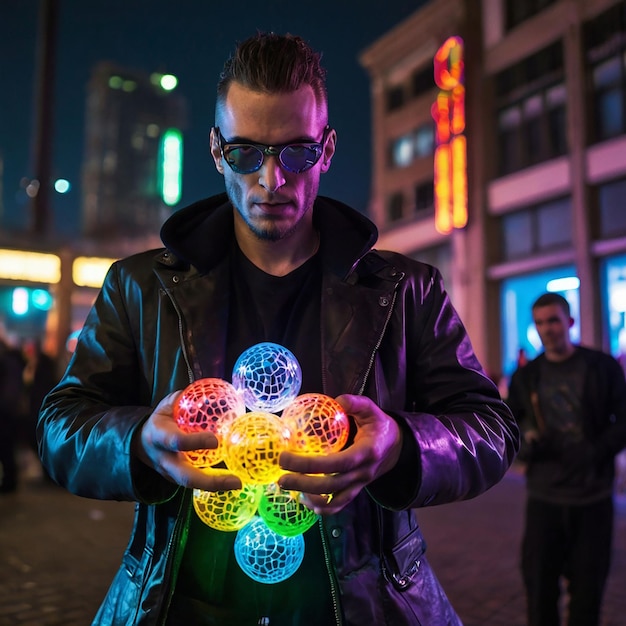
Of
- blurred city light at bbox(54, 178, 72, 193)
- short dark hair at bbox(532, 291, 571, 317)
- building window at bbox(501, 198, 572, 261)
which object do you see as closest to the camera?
short dark hair at bbox(532, 291, 571, 317)

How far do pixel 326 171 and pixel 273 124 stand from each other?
0.29 metres

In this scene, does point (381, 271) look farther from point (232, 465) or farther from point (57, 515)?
point (57, 515)

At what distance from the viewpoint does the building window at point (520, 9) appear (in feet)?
59.7

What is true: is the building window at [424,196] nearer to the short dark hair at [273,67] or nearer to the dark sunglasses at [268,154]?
the short dark hair at [273,67]

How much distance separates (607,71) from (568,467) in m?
14.9

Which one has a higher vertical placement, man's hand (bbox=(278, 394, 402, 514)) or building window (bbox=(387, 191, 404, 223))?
building window (bbox=(387, 191, 404, 223))

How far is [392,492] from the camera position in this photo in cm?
151

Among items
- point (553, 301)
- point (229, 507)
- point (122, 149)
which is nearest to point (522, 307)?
point (553, 301)

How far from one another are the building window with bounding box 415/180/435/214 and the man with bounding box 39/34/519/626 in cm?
2159

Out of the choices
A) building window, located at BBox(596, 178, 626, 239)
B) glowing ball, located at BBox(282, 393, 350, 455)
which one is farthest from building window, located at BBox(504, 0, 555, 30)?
glowing ball, located at BBox(282, 393, 350, 455)

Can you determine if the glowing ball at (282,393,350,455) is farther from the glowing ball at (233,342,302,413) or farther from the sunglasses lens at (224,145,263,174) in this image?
the sunglasses lens at (224,145,263,174)

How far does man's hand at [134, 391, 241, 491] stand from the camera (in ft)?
4.08

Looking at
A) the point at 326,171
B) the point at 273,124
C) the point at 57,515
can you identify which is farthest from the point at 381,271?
the point at 57,515

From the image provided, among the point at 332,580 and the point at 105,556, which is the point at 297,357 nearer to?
the point at 332,580
